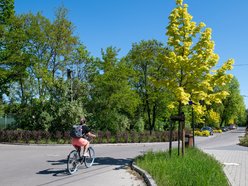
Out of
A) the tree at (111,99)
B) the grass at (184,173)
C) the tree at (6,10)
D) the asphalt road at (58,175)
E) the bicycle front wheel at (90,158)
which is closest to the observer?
the grass at (184,173)

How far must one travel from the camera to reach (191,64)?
510 inches

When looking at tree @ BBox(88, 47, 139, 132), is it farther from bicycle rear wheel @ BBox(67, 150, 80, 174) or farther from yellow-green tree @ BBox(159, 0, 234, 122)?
bicycle rear wheel @ BBox(67, 150, 80, 174)

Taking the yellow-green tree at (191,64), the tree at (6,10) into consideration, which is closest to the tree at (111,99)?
the tree at (6,10)

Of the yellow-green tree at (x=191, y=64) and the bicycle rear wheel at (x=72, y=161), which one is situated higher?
the yellow-green tree at (x=191, y=64)

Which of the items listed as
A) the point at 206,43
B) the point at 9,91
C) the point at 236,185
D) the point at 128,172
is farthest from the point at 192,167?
the point at 9,91

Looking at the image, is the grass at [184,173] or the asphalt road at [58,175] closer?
the grass at [184,173]

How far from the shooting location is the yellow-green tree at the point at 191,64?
12875 millimetres

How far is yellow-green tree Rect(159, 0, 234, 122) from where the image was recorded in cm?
1288

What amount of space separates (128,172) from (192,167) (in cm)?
246

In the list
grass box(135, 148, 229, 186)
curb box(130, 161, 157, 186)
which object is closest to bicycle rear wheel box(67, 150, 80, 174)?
curb box(130, 161, 157, 186)

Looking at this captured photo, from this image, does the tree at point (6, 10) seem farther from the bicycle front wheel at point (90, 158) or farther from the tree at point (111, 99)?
the bicycle front wheel at point (90, 158)

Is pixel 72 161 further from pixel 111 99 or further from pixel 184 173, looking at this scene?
pixel 111 99

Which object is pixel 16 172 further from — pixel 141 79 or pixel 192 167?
pixel 141 79

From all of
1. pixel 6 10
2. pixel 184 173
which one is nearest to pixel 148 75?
pixel 6 10
